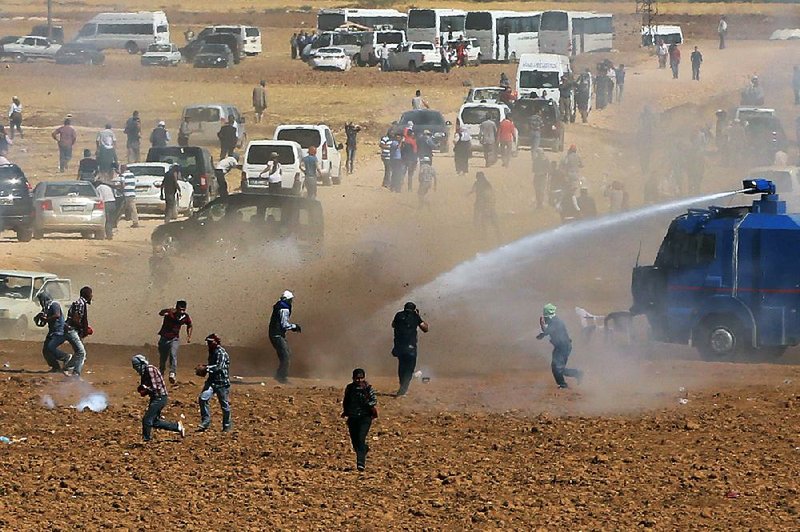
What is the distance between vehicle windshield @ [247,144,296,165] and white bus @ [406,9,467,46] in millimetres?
40223

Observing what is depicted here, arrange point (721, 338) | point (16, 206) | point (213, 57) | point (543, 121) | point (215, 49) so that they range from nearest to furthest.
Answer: point (721, 338) < point (16, 206) < point (543, 121) < point (213, 57) < point (215, 49)

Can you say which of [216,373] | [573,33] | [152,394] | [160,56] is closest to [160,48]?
[160,56]

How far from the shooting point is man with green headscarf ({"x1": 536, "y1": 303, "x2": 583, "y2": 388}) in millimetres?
22234

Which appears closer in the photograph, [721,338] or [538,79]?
[721,338]

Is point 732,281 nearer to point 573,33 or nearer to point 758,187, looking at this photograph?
point 758,187

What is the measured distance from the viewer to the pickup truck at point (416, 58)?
73875 mm

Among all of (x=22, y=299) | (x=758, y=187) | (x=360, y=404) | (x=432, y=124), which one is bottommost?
(x=432, y=124)

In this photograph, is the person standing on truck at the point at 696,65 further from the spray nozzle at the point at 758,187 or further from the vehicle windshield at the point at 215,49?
the spray nozzle at the point at 758,187

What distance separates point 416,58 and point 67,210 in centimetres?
4024

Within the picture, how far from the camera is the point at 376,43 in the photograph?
77.4m

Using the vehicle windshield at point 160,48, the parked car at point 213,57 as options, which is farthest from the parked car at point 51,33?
the parked car at point 213,57

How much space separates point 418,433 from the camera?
795 inches

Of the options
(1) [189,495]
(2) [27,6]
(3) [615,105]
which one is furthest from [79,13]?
(1) [189,495]

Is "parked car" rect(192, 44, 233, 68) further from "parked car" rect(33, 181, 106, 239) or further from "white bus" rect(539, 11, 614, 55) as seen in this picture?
"parked car" rect(33, 181, 106, 239)
